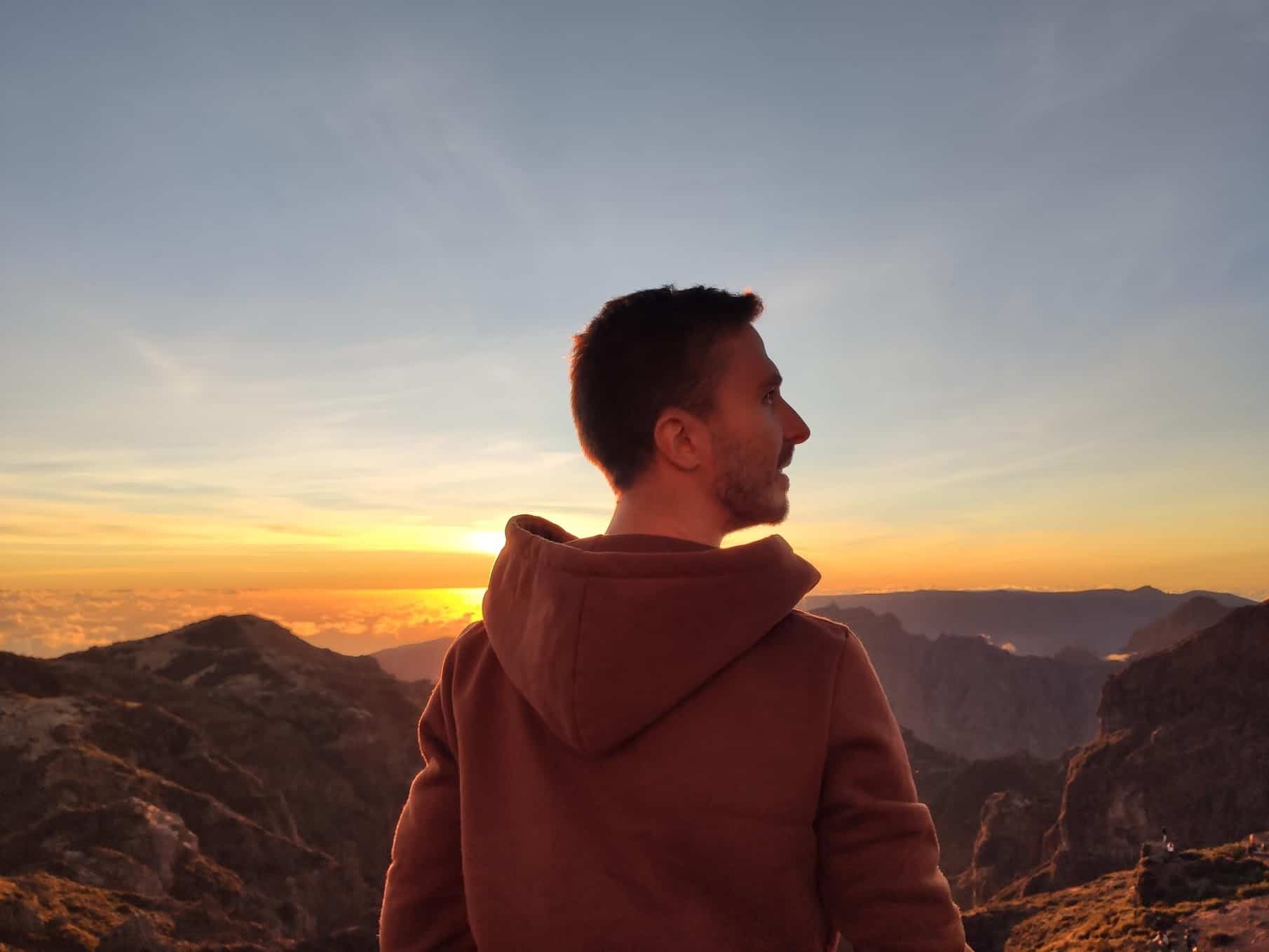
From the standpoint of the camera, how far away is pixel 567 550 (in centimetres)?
181

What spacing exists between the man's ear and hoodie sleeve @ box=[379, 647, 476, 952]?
3.21ft

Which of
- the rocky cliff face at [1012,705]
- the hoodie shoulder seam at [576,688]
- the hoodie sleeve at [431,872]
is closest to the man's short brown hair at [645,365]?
the hoodie shoulder seam at [576,688]

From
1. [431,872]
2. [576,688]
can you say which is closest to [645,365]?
[576,688]

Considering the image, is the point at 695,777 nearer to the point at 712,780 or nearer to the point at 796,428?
the point at 712,780

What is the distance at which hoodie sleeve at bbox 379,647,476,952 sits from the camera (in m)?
2.04

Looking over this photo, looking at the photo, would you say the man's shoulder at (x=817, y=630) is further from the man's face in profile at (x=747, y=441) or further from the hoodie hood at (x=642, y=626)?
the man's face in profile at (x=747, y=441)

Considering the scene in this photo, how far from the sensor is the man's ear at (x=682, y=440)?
2.04 m

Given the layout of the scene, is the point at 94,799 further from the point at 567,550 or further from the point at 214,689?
the point at 567,550

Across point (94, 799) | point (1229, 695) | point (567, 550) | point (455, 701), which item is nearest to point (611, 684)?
point (567, 550)

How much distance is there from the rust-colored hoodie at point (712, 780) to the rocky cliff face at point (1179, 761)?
7353cm

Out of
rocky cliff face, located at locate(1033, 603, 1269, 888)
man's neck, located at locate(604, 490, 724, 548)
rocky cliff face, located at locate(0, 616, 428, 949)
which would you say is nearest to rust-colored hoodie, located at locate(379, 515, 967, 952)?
man's neck, located at locate(604, 490, 724, 548)

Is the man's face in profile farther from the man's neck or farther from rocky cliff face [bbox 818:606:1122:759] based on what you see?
rocky cliff face [bbox 818:606:1122:759]

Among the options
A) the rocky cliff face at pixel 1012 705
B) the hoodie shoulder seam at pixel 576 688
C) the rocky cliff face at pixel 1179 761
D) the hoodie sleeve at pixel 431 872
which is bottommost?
the rocky cliff face at pixel 1012 705

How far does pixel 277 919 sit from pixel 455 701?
42688 mm
